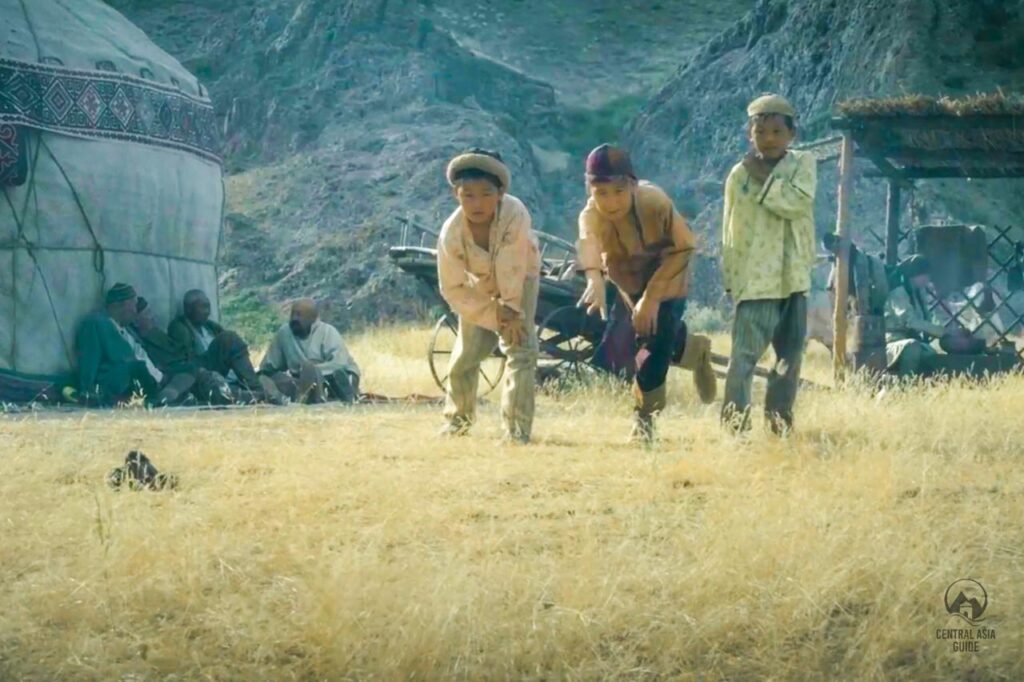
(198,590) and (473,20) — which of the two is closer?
(198,590)

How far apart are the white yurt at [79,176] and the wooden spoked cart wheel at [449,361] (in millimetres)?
2215

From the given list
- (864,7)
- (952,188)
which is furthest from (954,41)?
(952,188)

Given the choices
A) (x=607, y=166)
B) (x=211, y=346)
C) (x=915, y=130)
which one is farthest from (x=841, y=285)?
(x=211, y=346)

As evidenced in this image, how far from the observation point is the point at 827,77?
23438 mm

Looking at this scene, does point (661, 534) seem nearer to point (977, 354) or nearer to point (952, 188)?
point (977, 354)

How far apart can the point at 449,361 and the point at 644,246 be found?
3.97 m

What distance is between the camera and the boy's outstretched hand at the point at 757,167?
5820 millimetres

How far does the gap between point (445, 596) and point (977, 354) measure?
26.2 feet

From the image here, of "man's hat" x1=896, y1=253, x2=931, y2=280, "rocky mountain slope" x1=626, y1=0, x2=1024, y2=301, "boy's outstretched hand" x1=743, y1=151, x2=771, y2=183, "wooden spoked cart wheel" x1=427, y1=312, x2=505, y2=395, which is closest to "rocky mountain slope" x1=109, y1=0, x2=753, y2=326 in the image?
"rocky mountain slope" x1=626, y1=0, x2=1024, y2=301

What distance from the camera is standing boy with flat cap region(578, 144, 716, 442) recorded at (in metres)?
5.69

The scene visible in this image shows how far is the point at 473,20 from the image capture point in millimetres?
35469

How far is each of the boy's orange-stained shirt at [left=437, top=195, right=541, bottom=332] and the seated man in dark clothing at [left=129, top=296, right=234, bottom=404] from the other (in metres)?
3.09

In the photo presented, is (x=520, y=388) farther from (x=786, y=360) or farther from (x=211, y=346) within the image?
(x=211, y=346)

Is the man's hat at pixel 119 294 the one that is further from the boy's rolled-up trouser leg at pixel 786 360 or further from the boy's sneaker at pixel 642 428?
the boy's rolled-up trouser leg at pixel 786 360
